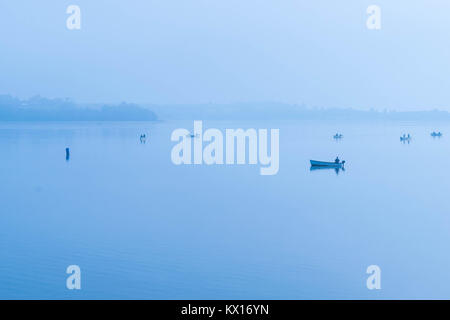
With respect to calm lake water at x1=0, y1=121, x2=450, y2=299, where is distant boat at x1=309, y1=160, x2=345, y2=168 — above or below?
above

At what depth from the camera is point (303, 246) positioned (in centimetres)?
533

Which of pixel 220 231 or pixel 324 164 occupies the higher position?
pixel 324 164

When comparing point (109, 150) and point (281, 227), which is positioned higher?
point (109, 150)

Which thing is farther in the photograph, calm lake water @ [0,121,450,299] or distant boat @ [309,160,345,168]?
distant boat @ [309,160,345,168]

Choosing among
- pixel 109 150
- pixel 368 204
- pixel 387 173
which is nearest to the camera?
pixel 368 204

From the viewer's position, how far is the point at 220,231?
19.2 feet

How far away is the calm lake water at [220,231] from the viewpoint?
4.48m

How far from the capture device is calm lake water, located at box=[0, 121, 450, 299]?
4480 millimetres

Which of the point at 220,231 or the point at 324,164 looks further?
the point at 324,164

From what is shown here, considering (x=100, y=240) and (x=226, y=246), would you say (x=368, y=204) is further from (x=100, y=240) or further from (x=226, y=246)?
(x=100, y=240)
